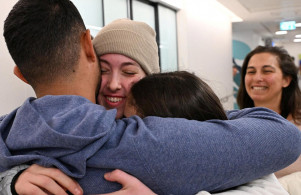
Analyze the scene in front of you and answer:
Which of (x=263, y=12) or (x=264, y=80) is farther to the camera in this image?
(x=263, y=12)

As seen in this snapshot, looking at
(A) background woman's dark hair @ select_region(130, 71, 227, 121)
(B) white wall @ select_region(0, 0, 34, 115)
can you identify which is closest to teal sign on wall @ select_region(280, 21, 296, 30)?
(B) white wall @ select_region(0, 0, 34, 115)

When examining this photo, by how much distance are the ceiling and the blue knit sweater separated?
5963 millimetres

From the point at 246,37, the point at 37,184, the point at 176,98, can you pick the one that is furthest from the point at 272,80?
the point at 246,37

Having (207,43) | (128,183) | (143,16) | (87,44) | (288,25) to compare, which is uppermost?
(288,25)

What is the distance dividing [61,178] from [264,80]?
2468 millimetres

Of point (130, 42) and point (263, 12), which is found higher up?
point (263, 12)

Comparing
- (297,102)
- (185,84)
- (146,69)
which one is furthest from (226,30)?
(185,84)

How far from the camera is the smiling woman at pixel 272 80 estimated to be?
2791 mm

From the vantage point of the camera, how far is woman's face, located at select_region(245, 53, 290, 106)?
2.82 meters

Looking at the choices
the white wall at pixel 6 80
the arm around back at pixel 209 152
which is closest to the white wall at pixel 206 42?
the white wall at pixel 6 80

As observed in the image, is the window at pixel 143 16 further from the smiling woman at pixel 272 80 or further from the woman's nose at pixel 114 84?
the woman's nose at pixel 114 84

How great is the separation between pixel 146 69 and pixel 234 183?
784 millimetres

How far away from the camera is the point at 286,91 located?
2840 mm

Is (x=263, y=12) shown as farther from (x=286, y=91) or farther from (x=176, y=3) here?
(x=286, y=91)
